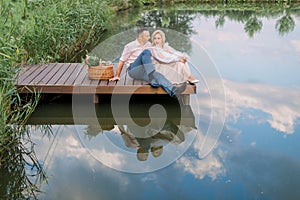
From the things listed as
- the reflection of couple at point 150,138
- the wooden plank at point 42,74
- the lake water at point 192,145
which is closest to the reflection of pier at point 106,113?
the lake water at point 192,145

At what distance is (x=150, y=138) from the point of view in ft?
11.8

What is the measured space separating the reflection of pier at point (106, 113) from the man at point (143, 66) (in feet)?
0.75

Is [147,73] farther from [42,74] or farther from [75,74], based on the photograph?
[42,74]

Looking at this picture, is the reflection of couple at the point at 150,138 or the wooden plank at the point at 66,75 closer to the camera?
the reflection of couple at the point at 150,138

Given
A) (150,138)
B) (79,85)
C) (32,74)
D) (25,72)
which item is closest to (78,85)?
(79,85)

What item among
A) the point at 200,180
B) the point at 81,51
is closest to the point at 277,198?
the point at 200,180

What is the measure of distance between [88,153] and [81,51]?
4.33 m

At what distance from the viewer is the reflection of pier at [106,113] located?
4031 mm

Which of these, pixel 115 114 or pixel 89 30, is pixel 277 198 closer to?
pixel 115 114

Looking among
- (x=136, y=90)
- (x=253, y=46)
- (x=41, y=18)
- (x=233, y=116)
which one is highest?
(x=41, y=18)

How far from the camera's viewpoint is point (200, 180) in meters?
2.85

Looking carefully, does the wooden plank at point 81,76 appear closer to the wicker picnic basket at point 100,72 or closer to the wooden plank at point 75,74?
the wooden plank at point 75,74

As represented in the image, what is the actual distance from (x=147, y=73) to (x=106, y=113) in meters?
0.62

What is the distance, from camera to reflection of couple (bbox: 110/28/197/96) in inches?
167
